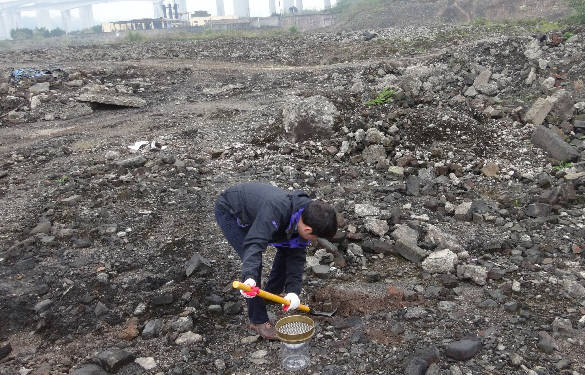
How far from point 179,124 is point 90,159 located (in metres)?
2.35

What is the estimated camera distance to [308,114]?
7.90 metres

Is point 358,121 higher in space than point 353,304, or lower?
higher

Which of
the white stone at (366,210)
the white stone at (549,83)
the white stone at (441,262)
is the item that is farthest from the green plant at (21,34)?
the white stone at (441,262)

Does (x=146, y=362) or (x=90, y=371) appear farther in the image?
(x=146, y=362)

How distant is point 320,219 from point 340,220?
7.41 ft

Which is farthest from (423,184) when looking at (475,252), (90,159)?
(90,159)

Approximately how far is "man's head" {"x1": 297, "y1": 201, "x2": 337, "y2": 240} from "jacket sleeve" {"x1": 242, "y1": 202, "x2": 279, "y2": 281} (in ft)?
0.64

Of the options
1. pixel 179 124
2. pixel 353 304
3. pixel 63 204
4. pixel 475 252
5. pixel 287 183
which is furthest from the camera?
pixel 179 124

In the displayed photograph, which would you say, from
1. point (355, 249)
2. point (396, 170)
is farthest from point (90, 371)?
point (396, 170)

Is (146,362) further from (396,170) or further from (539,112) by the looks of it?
(539,112)

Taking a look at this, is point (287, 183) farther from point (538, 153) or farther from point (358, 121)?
point (538, 153)

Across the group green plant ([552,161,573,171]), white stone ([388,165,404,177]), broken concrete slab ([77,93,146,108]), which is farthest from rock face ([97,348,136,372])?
broken concrete slab ([77,93,146,108])

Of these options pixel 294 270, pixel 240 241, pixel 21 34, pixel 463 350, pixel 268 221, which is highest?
pixel 21 34

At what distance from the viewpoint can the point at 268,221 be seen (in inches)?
122
